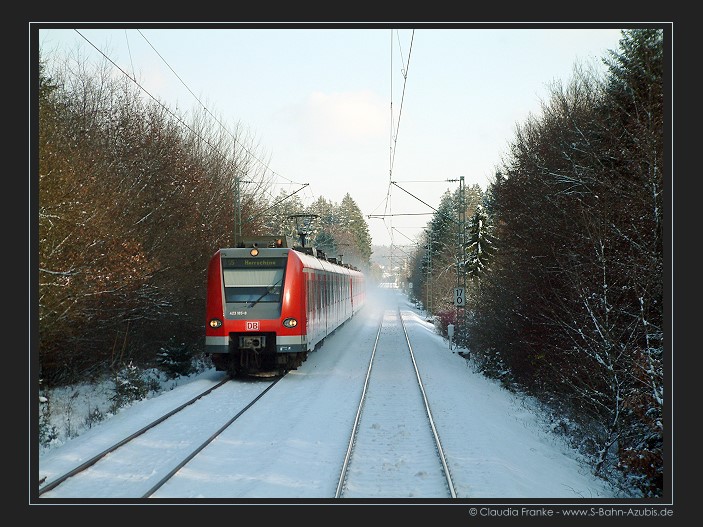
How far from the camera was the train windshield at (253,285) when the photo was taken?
15.5m

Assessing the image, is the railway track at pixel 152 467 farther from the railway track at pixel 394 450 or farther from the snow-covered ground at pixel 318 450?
the railway track at pixel 394 450

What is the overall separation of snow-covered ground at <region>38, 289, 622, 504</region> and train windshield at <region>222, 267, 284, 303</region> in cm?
209

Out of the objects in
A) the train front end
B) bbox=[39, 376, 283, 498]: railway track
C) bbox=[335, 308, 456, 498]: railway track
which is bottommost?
bbox=[335, 308, 456, 498]: railway track

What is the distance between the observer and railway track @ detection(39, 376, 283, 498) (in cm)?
736

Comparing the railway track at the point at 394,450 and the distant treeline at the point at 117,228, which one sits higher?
the distant treeline at the point at 117,228

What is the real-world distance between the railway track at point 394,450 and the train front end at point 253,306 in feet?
7.97

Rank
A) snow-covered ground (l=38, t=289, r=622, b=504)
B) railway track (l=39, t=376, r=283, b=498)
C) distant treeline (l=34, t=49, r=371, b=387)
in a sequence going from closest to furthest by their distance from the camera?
railway track (l=39, t=376, r=283, b=498)
snow-covered ground (l=38, t=289, r=622, b=504)
distant treeline (l=34, t=49, r=371, b=387)

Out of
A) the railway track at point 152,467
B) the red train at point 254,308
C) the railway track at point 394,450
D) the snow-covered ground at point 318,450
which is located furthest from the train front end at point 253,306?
the railway track at point 394,450

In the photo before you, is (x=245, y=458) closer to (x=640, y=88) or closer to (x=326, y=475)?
(x=326, y=475)

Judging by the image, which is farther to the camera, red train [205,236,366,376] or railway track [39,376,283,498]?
red train [205,236,366,376]

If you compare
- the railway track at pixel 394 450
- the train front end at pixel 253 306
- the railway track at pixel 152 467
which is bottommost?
the railway track at pixel 394 450

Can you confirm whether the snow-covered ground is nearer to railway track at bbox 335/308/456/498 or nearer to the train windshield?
railway track at bbox 335/308/456/498

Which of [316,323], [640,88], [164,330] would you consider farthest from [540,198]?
[164,330]

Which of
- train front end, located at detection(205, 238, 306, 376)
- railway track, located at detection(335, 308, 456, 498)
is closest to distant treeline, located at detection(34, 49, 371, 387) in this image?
train front end, located at detection(205, 238, 306, 376)
